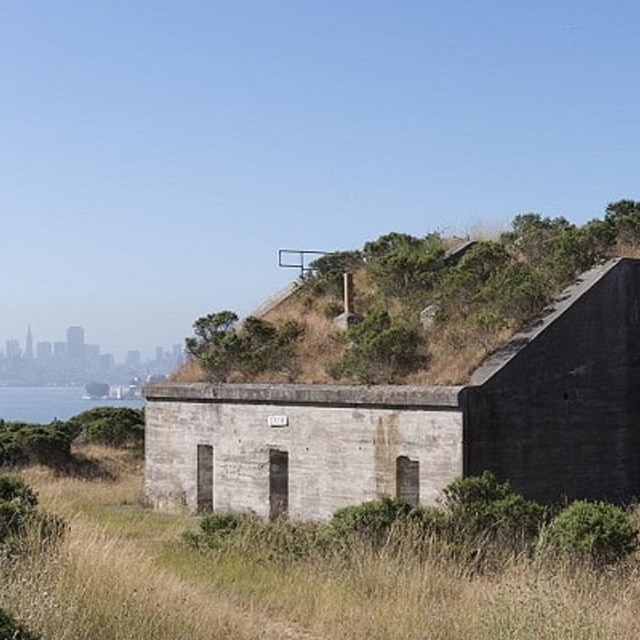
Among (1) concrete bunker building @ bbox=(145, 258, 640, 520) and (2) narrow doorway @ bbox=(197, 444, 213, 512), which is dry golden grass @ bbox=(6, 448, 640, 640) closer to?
(1) concrete bunker building @ bbox=(145, 258, 640, 520)

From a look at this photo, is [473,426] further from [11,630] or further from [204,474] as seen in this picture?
[11,630]

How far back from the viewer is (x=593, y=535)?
36.6ft

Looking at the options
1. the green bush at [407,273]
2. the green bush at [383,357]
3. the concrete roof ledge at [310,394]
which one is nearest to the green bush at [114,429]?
the concrete roof ledge at [310,394]

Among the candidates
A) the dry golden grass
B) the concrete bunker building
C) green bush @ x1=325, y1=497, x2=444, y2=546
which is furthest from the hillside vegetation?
the dry golden grass

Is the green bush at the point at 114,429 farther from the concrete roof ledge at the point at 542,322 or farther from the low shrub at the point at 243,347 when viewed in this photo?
the concrete roof ledge at the point at 542,322

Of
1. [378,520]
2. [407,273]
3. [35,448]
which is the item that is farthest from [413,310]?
[35,448]

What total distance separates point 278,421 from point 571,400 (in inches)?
203

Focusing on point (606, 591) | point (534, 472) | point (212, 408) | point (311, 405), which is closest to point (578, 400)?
point (534, 472)

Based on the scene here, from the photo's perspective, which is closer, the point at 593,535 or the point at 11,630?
the point at 11,630

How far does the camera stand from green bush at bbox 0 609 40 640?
553cm

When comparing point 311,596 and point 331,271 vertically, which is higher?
point 331,271

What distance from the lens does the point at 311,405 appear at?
58.7 feet

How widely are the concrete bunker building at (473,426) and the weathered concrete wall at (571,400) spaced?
0.07 feet

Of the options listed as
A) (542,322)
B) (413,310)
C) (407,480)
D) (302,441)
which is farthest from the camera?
(413,310)
